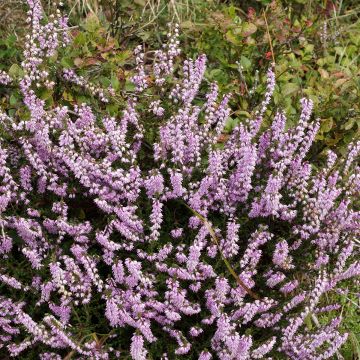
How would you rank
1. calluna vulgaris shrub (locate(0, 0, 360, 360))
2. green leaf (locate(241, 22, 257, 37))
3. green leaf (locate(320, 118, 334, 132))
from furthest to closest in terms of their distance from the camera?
green leaf (locate(241, 22, 257, 37)), green leaf (locate(320, 118, 334, 132)), calluna vulgaris shrub (locate(0, 0, 360, 360))

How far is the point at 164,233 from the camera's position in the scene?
12.2 feet

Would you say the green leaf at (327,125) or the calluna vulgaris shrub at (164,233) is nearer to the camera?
the calluna vulgaris shrub at (164,233)

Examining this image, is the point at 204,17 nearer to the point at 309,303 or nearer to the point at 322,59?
the point at 322,59

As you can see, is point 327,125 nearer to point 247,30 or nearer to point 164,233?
point 247,30

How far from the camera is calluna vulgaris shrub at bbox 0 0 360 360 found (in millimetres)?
3322

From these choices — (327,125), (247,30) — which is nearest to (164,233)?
(327,125)

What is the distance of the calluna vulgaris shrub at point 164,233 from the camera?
332 centimetres

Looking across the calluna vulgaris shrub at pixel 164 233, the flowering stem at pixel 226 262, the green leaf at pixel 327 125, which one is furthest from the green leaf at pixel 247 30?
the flowering stem at pixel 226 262

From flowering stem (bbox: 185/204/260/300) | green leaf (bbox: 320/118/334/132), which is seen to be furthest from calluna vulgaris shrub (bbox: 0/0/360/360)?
green leaf (bbox: 320/118/334/132)

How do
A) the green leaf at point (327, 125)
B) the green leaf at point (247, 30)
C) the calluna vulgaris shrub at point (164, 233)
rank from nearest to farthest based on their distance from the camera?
the calluna vulgaris shrub at point (164, 233) < the green leaf at point (327, 125) < the green leaf at point (247, 30)

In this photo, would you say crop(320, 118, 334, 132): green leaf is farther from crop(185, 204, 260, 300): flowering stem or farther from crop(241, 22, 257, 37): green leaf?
crop(185, 204, 260, 300): flowering stem

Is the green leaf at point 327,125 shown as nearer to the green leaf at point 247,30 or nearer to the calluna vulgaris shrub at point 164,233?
the calluna vulgaris shrub at point 164,233

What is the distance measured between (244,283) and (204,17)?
3.14 meters

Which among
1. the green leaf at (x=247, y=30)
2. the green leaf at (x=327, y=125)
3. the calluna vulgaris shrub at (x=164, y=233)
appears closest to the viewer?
the calluna vulgaris shrub at (x=164, y=233)
